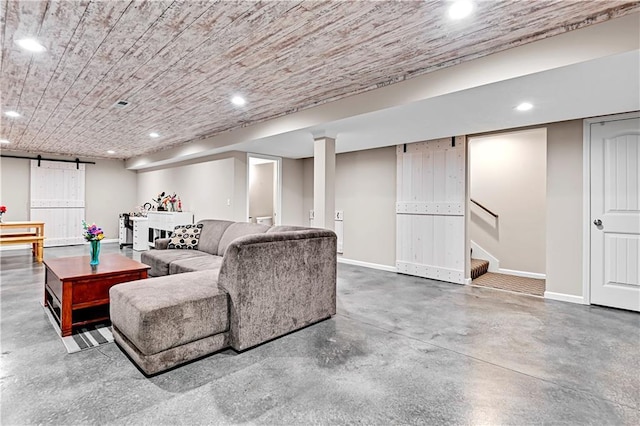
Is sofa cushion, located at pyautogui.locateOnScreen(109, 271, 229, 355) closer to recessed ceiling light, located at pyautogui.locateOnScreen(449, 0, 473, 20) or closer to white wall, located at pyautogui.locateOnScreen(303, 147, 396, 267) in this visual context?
recessed ceiling light, located at pyautogui.locateOnScreen(449, 0, 473, 20)

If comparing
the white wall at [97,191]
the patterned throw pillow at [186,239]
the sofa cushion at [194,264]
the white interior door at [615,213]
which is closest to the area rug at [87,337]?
the sofa cushion at [194,264]

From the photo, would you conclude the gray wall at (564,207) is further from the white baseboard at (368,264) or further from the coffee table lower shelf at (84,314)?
the coffee table lower shelf at (84,314)

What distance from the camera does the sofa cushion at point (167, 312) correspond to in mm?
2070

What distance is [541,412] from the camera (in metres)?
1.79

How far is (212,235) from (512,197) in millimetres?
4901

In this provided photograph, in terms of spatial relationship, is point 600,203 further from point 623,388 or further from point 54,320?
point 54,320

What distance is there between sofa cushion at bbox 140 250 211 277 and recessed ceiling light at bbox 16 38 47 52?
2422mm

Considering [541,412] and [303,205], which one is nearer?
[541,412]

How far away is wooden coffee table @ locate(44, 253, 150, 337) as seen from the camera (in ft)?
8.98

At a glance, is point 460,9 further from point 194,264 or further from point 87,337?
point 87,337

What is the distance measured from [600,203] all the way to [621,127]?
0.84 m

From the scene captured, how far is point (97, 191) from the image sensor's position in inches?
353

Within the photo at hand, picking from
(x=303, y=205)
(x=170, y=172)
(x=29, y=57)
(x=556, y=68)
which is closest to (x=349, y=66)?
(x=556, y=68)

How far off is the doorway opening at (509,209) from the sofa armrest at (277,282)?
9.38ft
